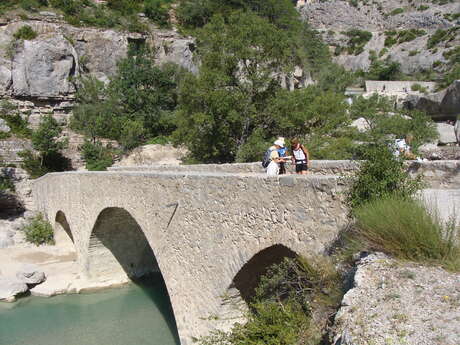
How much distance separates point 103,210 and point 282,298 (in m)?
7.22

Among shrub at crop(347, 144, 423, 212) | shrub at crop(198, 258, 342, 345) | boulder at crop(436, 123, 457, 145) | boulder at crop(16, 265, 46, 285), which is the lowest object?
boulder at crop(16, 265, 46, 285)

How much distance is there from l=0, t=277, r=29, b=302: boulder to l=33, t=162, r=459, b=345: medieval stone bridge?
4.32 metres

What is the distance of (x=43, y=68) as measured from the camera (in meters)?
26.4

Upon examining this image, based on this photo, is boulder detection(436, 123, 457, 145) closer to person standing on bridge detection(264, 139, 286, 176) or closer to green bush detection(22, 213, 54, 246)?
person standing on bridge detection(264, 139, 286, 176)

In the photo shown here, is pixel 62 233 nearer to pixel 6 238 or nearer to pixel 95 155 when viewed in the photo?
pixel 6 238

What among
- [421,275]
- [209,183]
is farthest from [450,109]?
[421,275]

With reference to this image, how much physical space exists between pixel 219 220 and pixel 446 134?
15367 millimetres

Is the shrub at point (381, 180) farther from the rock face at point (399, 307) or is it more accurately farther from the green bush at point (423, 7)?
the green bush at point (423, 7)

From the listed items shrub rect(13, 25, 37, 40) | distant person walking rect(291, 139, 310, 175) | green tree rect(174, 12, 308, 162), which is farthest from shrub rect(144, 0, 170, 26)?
distant person walking rect(291, 139, 310, 175)

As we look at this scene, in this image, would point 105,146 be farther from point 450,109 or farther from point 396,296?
point 396,296

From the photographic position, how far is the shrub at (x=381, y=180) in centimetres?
353

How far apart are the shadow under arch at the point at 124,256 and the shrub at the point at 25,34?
21.9 meters

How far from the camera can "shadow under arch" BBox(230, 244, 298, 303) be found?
5.28m

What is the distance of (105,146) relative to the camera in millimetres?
25938
